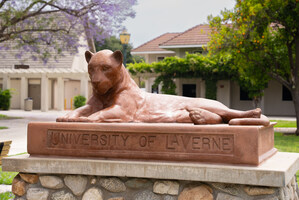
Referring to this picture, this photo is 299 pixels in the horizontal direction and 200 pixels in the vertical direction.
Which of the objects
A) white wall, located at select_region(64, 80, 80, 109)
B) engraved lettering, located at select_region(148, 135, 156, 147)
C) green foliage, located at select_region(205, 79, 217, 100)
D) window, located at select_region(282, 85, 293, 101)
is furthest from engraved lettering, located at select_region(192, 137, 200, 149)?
white wall, located at select_region(64, 80, 80, 109)

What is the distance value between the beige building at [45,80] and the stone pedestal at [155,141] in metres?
22.3

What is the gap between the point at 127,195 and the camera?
11.9 ft

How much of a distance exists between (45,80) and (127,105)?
952 inches

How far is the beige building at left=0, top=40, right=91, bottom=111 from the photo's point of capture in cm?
2691

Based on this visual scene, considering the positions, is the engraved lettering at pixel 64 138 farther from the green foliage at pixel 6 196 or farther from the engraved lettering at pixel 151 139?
the green foliage at pixel 6 196

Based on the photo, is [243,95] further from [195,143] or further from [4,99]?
[195,143]

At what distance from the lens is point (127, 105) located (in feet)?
13.2

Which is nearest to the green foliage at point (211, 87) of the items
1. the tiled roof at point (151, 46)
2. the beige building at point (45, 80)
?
the tiled roof at point (151, 46)

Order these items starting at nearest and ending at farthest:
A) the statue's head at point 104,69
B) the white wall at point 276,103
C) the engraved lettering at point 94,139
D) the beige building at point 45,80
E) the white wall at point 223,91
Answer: the engraved lettering at point 94,139
the statue's head at point 104,69
the white wall at point 276,103
the white wall at point 223,91
the beige building at point 45,80

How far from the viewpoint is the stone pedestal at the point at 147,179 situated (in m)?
3.25

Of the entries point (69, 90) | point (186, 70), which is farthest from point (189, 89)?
point (69, 90)

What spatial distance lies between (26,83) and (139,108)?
2634 cm

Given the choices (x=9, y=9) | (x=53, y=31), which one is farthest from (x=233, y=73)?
(x=9, y=9)

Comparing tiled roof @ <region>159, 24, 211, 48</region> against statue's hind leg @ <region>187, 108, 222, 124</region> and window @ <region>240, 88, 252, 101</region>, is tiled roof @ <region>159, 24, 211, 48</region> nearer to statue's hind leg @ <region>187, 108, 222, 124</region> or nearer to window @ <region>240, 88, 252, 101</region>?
window @ <region>240, 88, 252, 101</region>
